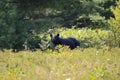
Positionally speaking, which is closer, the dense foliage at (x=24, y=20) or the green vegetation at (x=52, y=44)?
the green vegetation at (x=52, y=44)

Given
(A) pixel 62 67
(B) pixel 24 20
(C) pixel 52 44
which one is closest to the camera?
(A) pixel 62 67

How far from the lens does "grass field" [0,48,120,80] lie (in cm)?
541

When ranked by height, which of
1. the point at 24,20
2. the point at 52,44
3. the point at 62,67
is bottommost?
the point at 52,44

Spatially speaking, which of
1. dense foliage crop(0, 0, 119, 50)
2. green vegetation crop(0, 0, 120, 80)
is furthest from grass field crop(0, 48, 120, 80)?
dense foliage crop(0, 0, 119, 50)

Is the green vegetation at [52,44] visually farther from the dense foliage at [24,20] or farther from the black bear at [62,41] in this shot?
the black bear at [62,41]

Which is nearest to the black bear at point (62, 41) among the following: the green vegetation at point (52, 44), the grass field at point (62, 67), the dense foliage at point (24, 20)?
the green vegetation at point (52, 44)

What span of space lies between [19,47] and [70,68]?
9.63 meters

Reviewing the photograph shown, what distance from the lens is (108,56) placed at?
23.9ft

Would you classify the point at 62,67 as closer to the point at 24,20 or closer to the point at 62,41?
the point at 62,41

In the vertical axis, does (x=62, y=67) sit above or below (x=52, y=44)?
above

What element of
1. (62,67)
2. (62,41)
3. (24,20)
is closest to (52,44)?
(62,41)

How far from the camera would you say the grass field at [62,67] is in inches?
213

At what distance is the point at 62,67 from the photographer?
6090mm

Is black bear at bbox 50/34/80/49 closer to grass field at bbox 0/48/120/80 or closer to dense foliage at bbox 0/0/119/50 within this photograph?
dense foliage at bbox 0/0/119/50
